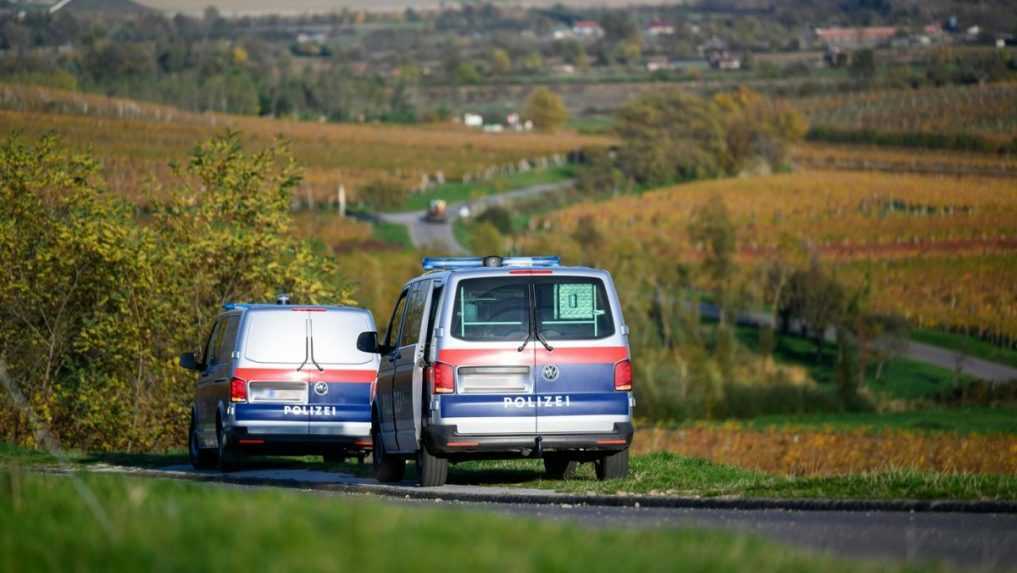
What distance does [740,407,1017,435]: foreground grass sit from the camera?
6166 cm

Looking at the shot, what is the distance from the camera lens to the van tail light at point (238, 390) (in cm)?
2336

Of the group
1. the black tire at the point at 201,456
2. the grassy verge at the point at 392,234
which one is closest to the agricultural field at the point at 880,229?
the grassy verge at the point at 392,234

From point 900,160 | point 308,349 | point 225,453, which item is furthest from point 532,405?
point 900,160

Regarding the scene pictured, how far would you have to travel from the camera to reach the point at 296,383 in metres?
23.4

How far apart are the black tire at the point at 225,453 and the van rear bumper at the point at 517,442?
5653mm

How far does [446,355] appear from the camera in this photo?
60.2 ft

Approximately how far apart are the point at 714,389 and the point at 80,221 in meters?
39.8

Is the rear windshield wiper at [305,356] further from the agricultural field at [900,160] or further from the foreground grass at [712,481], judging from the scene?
the agricultural field at [900,160]

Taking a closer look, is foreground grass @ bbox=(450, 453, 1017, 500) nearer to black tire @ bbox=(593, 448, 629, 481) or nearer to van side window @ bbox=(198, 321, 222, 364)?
black tire @ bbox=(593, 448, 629, 481)

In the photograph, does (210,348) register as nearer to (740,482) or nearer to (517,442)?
(517,442)

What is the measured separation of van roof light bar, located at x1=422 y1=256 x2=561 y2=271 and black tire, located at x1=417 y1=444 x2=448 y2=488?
1921 mm

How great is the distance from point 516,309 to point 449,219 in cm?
9891

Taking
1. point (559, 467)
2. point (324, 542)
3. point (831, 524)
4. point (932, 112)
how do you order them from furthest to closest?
point (932, 112)
point (559, 467)
point (831, 524)
point (324, 542)

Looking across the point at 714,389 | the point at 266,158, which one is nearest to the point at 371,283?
the point at 714,389
